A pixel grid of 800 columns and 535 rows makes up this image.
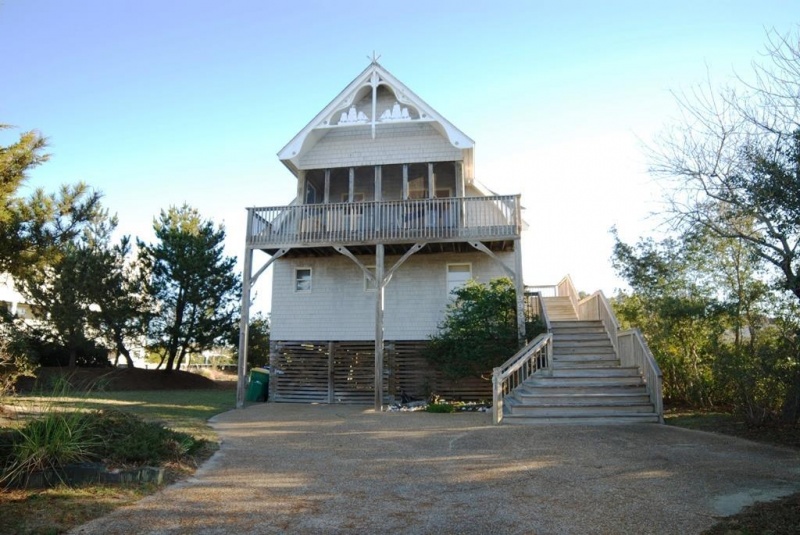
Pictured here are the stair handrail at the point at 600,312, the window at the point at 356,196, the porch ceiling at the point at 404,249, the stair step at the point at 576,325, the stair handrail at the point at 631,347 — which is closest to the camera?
the stair handrail at the point at 631,347

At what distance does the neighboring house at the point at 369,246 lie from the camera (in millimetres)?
17500

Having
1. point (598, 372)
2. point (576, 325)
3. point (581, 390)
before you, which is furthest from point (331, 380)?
point (598, 372)

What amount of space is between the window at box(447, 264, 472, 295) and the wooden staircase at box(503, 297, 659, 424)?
471cm

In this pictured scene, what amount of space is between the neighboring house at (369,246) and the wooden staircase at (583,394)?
440cm

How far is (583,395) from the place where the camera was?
12453mm

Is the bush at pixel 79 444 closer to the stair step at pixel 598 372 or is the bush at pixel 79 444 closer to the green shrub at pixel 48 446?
the green shrub at pixel 48 446

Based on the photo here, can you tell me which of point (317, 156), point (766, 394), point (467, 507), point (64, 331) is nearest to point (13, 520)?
point (467, 507)

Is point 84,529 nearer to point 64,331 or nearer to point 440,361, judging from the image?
point 440,361

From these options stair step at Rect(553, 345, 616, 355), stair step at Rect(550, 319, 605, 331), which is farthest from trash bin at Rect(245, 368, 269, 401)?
stair step at Rect(553, 345, 616, 355)

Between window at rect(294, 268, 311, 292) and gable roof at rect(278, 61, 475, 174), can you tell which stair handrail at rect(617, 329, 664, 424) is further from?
window at rect(294, 268, 311, 292)

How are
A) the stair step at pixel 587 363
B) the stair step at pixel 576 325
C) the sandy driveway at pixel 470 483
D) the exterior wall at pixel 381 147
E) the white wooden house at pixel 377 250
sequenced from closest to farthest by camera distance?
the sandy driveway at pixel 470 483
the stair step at pixel 587 363
the stair step at pixel 576 325
the white wooden house at pixel 377 250
the exterior wall at pixel 381 147

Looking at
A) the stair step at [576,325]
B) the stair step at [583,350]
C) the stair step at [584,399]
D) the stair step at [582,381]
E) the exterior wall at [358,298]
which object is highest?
the exterior wall at [358,298]

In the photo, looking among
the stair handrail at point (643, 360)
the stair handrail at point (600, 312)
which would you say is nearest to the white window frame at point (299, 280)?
the stair handrail at point (600, 312)

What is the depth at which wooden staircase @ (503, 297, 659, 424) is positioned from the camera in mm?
11938
